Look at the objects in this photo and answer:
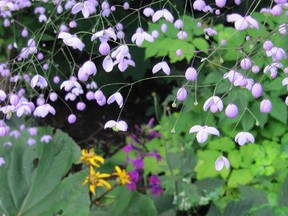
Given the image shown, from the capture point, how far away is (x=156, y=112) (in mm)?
2248

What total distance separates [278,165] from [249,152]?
0.14m

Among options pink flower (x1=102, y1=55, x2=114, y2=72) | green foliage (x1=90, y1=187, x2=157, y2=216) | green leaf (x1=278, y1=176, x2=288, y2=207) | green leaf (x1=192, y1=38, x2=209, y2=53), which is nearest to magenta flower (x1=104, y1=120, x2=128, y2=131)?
pink flower (x1=102, y1=55, x2=114, y2=72)

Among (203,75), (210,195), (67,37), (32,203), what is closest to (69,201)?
(32,203)

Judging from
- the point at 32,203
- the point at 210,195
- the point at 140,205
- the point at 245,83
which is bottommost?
the point at 210,195

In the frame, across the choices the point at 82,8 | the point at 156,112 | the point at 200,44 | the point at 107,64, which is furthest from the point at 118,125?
the point at 200,44

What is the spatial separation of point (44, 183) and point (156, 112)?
66 centimetres

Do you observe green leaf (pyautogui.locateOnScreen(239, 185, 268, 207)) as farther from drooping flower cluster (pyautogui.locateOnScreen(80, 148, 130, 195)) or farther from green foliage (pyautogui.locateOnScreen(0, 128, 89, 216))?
green foliage (pyautogui.locateOnScreen(0, 128, 89, 216))

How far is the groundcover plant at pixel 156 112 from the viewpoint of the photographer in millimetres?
1153

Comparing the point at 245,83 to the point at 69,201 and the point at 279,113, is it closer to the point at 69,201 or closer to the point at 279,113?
the point at 69,201

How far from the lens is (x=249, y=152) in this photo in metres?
2.40

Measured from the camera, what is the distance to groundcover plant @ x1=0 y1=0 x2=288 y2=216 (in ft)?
3.78

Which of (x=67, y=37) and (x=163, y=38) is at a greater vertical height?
(x=67, y=37)

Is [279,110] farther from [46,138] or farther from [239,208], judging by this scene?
[46,138]

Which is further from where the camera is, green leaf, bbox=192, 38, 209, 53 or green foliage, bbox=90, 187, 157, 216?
green leaf, bbox=192, 38, 209, 53
